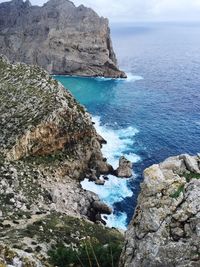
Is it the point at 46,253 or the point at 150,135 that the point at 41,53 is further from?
the point at 46,253

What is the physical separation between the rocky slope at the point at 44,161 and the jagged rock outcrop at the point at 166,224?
1755cm

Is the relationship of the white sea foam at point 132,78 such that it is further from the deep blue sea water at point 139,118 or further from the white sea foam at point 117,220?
the white sea foam at point 117,220

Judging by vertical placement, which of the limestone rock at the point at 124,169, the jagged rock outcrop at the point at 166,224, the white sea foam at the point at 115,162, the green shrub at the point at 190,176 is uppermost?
the green shrub at the point at 190,176

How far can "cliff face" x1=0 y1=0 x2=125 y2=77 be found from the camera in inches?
7210

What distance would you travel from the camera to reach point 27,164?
68938 mm

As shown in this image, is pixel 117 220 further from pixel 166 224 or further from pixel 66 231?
pixel 166 224

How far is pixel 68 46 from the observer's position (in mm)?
191000

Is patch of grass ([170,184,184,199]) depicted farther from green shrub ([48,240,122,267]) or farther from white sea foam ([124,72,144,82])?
white sea foam ([124,72,144,82])

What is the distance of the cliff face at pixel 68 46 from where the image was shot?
183125 mm

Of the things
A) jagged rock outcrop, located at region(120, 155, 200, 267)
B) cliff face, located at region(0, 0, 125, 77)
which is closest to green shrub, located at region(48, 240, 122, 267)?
jagged rock outcrop, located at region(120, 155, 200, 267)

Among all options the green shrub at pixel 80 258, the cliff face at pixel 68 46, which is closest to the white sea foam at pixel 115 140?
the green shrub at pixel 80 258

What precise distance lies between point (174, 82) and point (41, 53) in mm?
66480

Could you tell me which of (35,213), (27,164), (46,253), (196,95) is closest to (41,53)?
(196,95)

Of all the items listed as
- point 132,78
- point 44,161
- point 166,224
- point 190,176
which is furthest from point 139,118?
point 166,224
